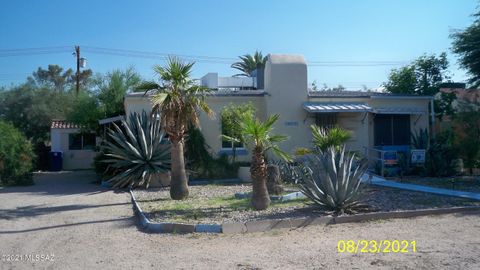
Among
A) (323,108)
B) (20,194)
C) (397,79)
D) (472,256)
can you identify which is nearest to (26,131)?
(20,194)

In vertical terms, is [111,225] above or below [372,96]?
below

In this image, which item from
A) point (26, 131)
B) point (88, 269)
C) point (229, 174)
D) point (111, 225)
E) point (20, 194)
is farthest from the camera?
point (26, 131)

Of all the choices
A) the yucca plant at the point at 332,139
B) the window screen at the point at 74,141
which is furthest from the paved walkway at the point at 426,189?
the window screen at the point at 74,141

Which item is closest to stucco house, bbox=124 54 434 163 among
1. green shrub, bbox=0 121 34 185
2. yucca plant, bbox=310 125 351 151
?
green shrub, bbox=0 121 34 185

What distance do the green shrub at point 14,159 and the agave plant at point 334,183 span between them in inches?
514

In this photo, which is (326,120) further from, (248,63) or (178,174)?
Result: (248,63)

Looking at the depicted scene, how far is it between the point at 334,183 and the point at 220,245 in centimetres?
348

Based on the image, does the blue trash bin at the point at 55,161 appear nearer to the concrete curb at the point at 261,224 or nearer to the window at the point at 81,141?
the window at the point at 81,141

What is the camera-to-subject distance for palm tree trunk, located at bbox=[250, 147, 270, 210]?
10.6 metres

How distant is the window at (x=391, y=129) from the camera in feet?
68.1

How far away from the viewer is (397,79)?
29.3 metres

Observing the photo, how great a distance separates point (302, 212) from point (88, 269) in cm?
533

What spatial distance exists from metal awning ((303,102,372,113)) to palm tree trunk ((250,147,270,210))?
8.68 m

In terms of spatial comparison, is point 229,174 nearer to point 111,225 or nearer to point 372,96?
point 372,96
